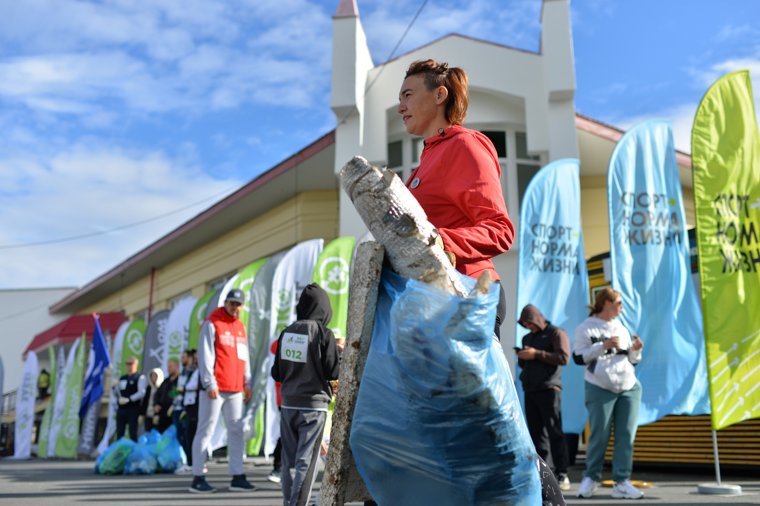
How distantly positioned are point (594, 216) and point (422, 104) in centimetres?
1642

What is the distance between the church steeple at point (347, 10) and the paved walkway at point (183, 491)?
972 centimetres

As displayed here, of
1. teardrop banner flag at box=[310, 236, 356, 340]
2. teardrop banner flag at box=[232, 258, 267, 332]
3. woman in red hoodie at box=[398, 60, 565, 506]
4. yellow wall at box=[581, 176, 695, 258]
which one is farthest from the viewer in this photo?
yellow wall at box=[581, 176, 695, 258]

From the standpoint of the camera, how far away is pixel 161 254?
27.7 m

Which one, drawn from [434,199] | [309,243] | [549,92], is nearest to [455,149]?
[434,199]

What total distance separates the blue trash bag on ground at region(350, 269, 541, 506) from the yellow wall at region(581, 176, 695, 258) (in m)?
16.7

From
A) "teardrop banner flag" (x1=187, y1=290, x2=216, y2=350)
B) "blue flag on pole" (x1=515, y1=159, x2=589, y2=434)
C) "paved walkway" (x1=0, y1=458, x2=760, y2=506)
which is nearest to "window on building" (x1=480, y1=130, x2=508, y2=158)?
A: "blue flag on pole" (x1=515, y1=159, x2=589, y2=434)

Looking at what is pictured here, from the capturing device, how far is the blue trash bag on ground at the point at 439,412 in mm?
1816

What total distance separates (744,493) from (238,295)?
17.1ft

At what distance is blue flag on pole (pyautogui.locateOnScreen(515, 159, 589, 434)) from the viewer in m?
9.79

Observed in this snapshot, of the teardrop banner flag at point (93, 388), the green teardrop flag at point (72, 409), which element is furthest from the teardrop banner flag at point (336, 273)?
the green teardrop flag at point (72, 409)

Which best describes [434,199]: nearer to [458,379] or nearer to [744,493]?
[458,379]

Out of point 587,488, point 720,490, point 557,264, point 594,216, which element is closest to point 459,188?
point 587,488

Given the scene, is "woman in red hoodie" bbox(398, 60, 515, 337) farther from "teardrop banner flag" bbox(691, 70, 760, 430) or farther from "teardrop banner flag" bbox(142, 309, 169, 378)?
"teardrop banner flag" bbox(142, 309, 169, 378)

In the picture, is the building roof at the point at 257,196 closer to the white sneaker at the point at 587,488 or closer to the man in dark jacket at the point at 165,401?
the man in dark jacket at the point at 165,401
